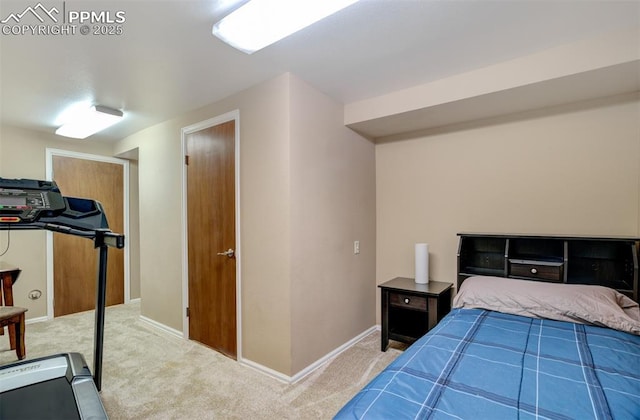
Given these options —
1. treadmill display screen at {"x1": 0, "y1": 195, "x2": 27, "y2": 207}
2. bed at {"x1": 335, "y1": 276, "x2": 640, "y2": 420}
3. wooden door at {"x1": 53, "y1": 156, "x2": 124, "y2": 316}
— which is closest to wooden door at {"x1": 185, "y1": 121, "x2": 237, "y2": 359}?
treadmill display screen at {"x1": 0, "y1": 195, "x2": 27, "y2": 207}

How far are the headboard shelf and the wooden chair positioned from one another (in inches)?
152

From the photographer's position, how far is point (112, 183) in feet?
14.4

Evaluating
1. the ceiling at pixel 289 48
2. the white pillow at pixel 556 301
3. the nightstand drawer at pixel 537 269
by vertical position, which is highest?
the ceiling at pixel 289 48

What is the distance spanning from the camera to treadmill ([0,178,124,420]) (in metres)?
1.35

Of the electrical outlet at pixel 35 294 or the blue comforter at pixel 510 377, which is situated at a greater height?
the blue comforter at pixel 510 377

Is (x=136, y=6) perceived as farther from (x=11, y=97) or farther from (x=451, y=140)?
(x=451, y=140)

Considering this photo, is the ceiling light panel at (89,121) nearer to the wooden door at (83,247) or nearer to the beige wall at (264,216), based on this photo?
the wooden door at (83,247)

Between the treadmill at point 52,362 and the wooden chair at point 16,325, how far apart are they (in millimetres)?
1254

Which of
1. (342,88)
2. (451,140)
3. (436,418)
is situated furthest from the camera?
(451,140)

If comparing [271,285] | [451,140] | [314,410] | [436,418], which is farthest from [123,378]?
[451,140]

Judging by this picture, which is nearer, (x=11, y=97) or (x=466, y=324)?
(x=466, y=324)

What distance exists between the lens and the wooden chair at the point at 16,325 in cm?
258

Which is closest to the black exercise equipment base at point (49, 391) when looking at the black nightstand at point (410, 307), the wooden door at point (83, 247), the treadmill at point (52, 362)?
the treadmill at point (52, 362)

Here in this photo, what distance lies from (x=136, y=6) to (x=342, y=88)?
1.53m
